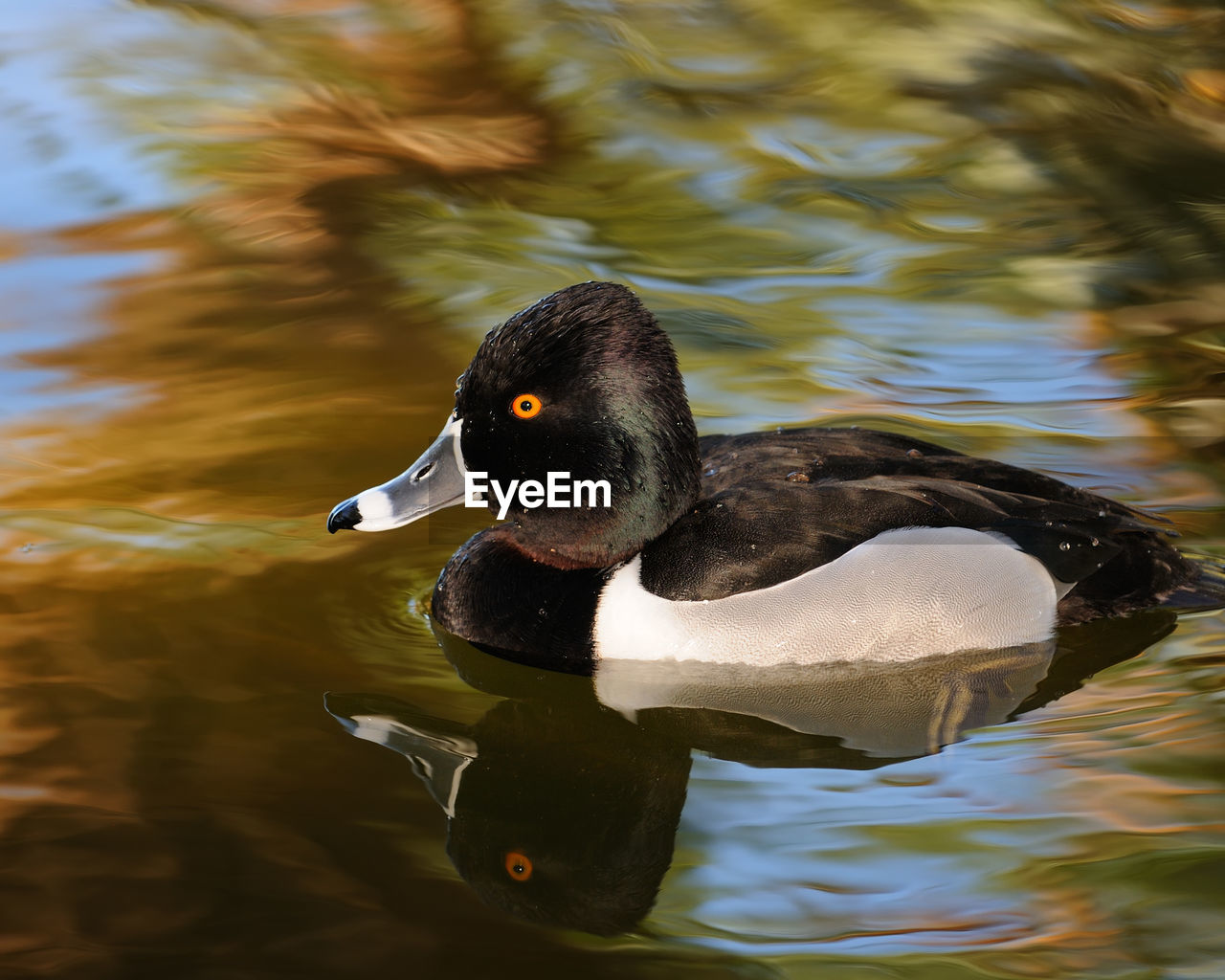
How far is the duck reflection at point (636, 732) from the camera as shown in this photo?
172 inches

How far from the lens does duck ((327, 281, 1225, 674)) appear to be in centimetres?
515

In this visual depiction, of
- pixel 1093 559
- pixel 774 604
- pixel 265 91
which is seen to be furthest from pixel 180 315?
pixel 1093 559

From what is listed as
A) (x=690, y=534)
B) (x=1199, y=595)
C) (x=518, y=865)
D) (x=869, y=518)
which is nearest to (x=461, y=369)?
(x=690, y=534)

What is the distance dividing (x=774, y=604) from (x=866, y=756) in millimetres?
579

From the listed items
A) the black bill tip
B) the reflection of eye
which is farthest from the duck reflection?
the black bill tip

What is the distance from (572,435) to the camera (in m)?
5.34

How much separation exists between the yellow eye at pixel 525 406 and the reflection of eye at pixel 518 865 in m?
1.58

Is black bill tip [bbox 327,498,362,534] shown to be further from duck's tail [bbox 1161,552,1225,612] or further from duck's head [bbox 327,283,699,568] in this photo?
duck's tail [bbox 1161,552,1225,612]

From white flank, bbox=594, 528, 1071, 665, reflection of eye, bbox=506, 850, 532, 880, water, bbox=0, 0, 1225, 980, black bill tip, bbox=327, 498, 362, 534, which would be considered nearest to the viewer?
water, bbox=0, 0, 1225, 980

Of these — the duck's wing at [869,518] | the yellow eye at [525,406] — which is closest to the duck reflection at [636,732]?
the duck's wing at [869,518]

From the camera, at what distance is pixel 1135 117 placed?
37.4 feet

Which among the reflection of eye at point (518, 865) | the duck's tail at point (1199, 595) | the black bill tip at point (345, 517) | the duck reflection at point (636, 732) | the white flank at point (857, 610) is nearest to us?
the reflection of eye at point (518, 865)

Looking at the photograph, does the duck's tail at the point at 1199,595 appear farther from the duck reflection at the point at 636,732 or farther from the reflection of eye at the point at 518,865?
the reflection of eye at the point at 518,865

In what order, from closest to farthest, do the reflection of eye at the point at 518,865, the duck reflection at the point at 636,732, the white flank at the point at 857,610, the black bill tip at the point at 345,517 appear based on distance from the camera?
1. the reflection of eye at the point at 518,865
2. the duck reflection at the point at 636,732
3. the white flank at the point at 857,610
4. the black bill tip at the point at 345,517
